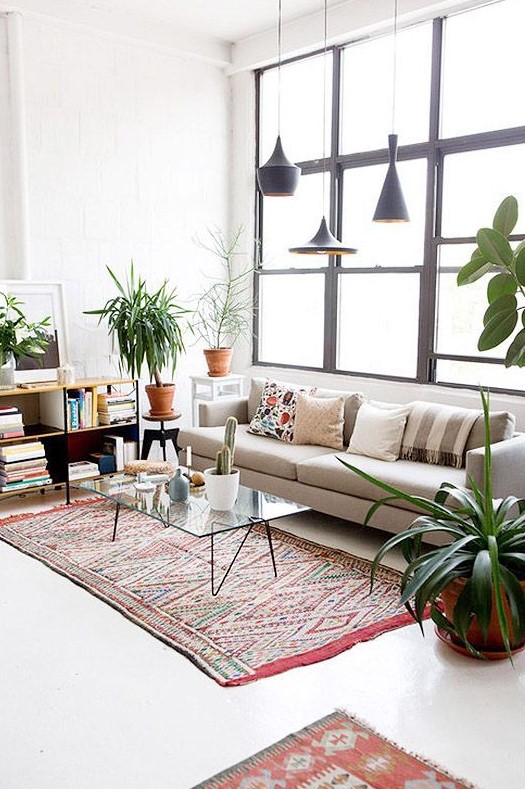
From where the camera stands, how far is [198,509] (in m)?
3.76

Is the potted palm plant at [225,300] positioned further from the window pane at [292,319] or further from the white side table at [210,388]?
the white side table at [210,388]

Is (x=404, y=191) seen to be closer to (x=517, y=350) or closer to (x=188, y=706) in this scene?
(x=517, y=350)

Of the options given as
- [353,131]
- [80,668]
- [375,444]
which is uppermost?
[353,131]

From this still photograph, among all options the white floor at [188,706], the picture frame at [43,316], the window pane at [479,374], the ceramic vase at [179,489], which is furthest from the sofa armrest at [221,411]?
the white floor at [188,706]

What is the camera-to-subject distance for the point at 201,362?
6.50 metres

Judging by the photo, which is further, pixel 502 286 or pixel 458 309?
pixel 458 309

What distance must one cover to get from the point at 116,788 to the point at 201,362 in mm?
4545

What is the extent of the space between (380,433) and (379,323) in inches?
52.9

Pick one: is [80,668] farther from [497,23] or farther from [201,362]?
[497,23]

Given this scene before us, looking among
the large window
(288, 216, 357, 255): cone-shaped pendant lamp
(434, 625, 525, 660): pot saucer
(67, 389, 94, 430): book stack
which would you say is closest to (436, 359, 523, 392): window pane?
the large window

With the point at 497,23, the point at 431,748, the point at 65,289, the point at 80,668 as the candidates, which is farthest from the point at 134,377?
the point at 431,748

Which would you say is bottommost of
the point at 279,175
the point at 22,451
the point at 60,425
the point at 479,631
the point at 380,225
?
the point at 479,631

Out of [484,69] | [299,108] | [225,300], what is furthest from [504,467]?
[299,108]

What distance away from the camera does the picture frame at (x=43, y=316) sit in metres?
5.14
